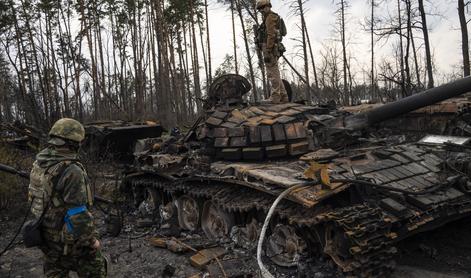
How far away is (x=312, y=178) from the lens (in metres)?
5.07

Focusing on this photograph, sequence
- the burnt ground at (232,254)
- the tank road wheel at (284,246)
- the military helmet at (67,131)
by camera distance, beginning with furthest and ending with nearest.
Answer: the tank road wheel at (284,246), the burnt ground at (232,254), the military helmet at (67,131)

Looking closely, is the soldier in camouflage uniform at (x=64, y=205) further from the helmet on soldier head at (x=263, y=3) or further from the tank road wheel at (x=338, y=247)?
the helmet on soldier head at (x=263, y=3)

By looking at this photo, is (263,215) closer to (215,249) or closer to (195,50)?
(215,249)

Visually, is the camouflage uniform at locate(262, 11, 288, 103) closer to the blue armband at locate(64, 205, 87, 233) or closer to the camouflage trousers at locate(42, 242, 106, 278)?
the camouflage trousers at locate(42, 242, 106, 278)

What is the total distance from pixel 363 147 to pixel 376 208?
2.14 meters

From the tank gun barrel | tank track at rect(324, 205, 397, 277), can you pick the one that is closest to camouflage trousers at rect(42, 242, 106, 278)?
tank track at rect(324, 205, 397, 277)

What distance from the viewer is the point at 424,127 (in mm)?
10586

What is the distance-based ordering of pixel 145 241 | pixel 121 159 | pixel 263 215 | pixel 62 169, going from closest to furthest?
pixel 62 169, pixel 263 215, pixel 145 241, pixel 121 159

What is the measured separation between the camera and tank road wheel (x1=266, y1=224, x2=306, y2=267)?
17.8 ft

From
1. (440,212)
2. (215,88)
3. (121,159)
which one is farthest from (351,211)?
(121,159)

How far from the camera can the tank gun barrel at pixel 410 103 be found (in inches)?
218

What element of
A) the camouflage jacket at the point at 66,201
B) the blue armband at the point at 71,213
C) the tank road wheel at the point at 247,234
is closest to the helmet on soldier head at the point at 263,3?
the tank road wheel at the point at 247,234

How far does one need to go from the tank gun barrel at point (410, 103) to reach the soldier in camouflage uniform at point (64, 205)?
4325 millimetres

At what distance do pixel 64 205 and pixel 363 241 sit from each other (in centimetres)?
299
